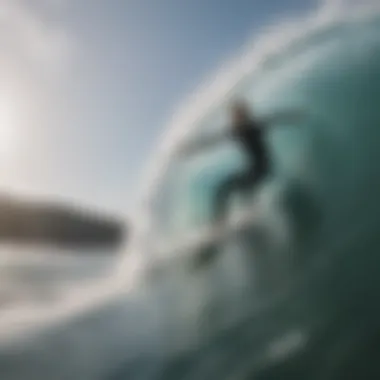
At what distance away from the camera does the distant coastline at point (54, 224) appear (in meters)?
1.36

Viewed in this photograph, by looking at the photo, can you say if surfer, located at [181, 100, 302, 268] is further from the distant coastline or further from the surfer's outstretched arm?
the distant coastline

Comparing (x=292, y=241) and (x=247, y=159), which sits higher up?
(x=247, y=159)

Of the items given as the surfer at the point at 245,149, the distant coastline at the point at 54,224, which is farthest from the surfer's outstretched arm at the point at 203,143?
the distant coastline at the point at 54,224

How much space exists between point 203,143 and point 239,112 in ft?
0.28

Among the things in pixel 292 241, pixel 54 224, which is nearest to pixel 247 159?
pixel 292 241

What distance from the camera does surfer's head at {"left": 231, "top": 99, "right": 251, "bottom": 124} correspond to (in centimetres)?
140

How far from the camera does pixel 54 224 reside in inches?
53.8

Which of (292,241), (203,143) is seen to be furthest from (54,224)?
(292,241)

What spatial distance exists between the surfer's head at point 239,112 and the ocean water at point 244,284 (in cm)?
2

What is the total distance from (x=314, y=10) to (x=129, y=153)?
1.42ft

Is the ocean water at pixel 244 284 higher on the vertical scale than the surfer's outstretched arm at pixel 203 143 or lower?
lower

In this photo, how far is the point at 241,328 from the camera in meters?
1.34

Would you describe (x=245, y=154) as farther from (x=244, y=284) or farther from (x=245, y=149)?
(x=244, y=284)

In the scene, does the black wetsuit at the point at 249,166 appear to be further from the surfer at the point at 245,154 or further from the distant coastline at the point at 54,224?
the distant coastline at the point at 54,224
